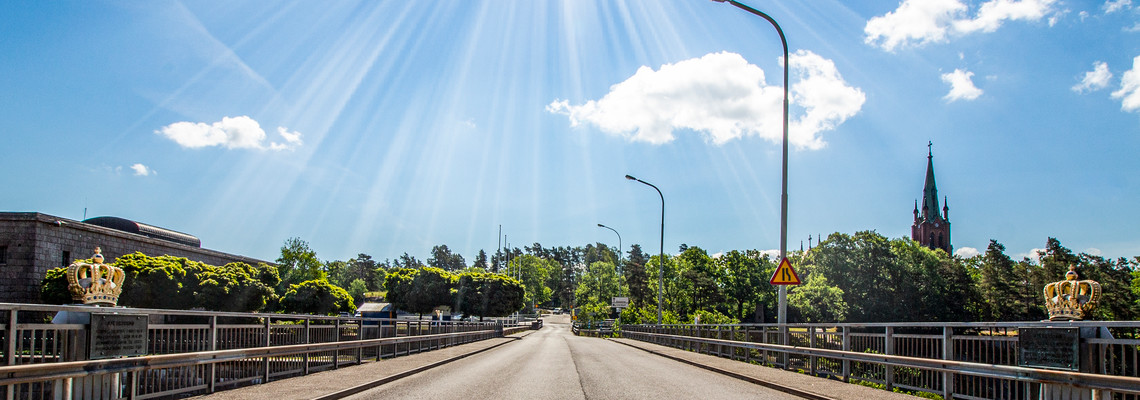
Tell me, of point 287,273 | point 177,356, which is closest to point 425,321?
point 177,356

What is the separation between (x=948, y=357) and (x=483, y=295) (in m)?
59.3

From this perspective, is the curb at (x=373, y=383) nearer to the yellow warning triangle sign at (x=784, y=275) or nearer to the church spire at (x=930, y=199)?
the yellow warning triangle sign at (x=784, y=275)

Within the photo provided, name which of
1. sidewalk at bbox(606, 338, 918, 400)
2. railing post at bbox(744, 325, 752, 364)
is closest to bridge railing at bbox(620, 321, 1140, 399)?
sidewalk at bbox(606, 338, 918, 400)

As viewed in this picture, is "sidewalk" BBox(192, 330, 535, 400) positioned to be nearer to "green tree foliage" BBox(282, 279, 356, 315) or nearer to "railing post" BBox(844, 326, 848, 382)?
"railing post" BBox(844, 326, 848, 382)

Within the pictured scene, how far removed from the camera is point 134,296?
34188mm

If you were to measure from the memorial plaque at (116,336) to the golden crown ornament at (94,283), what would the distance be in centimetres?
36

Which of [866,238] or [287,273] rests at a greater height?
[866,238]

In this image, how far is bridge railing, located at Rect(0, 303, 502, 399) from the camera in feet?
21.9

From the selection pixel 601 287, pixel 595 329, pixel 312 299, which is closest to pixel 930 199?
pixel 601 287

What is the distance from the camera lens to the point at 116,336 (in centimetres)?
780

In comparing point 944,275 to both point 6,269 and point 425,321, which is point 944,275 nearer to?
point 425,321

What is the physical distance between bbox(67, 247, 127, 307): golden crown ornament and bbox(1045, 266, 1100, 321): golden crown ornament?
10236mm

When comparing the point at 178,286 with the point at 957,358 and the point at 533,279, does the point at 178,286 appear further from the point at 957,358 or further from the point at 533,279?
the point at 533,279

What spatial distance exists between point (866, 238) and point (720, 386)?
70764 mm
